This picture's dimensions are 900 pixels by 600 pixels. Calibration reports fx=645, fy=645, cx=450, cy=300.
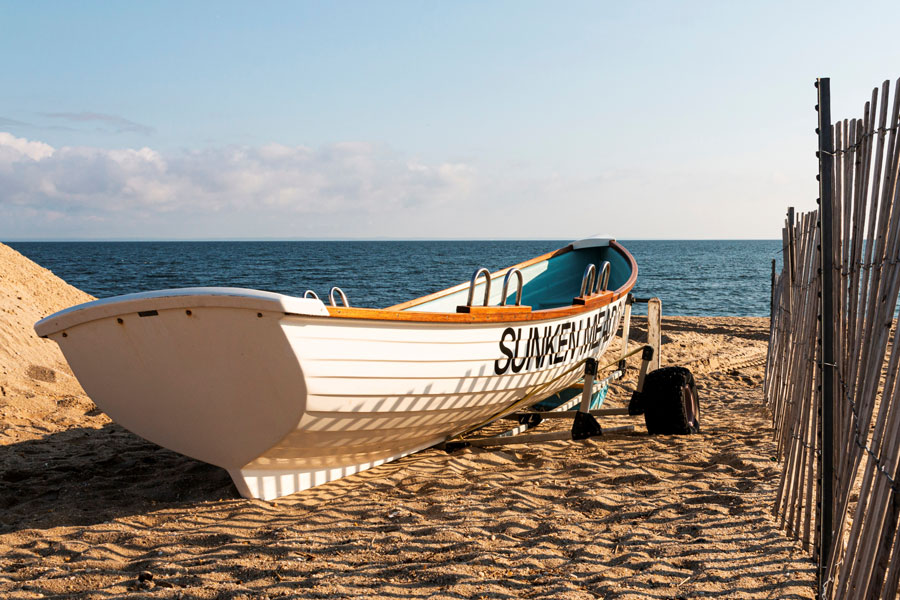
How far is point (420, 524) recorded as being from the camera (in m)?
4.14

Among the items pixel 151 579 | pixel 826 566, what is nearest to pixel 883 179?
pixel 826 566

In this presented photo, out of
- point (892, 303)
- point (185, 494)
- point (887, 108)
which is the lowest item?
point (185, 494)

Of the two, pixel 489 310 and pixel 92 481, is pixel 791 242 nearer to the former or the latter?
pixel 489 310

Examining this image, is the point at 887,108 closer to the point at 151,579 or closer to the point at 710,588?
the point at 710,588

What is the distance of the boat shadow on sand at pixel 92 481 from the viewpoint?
4531mm

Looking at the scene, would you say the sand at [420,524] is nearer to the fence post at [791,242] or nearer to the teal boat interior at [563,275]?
the fence post at [791,242]

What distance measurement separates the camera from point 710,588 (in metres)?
3.24

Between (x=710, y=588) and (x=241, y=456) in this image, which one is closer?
(x=710, y=588)

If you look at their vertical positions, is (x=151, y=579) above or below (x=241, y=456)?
below

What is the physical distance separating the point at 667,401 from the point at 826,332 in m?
Result: 3.10

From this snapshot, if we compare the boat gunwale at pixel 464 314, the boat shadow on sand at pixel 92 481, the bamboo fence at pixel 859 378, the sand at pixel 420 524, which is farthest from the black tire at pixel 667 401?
the boat shadow on sand at pixel 92 481

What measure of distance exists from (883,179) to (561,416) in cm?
436

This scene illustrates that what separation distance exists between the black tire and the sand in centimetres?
14

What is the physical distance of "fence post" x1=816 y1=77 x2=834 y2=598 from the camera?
3.05 m
